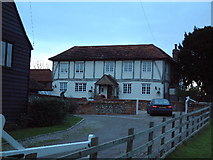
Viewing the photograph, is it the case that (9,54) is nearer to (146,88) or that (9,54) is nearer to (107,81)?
(107,81)

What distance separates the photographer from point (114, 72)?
36.6 meters

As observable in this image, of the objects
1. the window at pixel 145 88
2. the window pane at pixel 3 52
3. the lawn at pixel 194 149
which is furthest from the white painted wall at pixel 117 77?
the window pane at pixel 3 52

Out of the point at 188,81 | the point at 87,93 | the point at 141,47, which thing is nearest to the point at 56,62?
the point at 87,93

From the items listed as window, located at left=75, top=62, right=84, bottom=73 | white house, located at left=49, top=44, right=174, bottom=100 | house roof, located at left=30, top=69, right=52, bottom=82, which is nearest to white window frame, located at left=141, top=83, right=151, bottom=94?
white house, located at left=49, top=44, right=174, bottom=100

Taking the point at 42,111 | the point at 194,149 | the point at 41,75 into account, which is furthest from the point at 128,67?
the point at 194,149

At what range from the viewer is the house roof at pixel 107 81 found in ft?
114

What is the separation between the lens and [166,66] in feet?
119

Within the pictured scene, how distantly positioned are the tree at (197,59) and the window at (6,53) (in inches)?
960

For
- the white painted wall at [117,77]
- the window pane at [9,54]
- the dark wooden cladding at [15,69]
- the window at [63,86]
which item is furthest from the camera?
the window at [63,86]

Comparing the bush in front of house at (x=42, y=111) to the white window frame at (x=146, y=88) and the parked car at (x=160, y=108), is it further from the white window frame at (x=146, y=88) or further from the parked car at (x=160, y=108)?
the white window frame at (x=146, y=88)

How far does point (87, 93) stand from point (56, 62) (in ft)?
21.1

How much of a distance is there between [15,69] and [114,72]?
75.3ft

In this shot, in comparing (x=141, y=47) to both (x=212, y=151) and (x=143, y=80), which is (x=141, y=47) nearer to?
(x=143, y=80)

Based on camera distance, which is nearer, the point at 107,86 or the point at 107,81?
→ the point at 107,81
